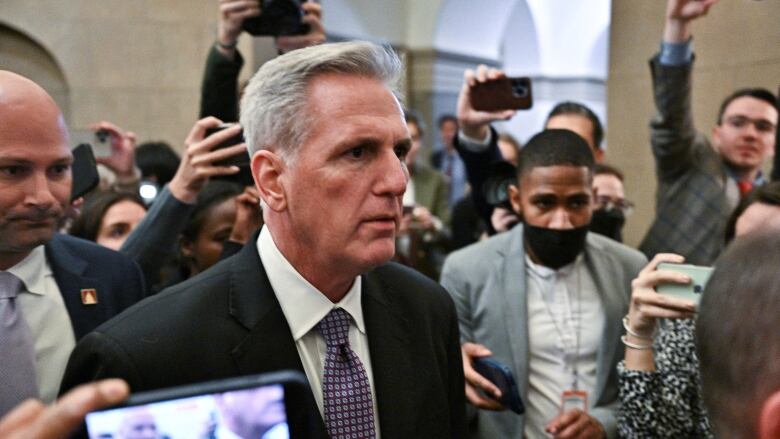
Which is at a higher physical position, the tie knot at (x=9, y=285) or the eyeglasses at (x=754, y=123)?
the eyeglasses at (x=754, y=123)

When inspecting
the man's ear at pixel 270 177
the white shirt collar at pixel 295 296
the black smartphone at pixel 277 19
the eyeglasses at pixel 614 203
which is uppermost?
the black smartphone at pixel 277 19

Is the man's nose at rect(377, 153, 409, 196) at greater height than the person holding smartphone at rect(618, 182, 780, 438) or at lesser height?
greater

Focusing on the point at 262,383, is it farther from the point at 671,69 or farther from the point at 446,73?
the point at 446,73

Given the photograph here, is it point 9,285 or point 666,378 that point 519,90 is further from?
point 9,285

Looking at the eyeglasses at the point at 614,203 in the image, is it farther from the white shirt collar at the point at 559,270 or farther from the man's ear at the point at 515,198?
the white shirt collar at the point at 559,270

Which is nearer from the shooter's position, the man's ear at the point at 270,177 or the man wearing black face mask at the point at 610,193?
the man's ear at the point at 270,177

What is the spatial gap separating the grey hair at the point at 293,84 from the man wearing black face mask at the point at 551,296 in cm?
116

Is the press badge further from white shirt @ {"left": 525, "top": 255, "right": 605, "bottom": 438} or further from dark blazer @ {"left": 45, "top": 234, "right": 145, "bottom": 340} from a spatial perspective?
dark blazer @ {"left": 45, "top": 234, "right": 145, "bottom": 340}

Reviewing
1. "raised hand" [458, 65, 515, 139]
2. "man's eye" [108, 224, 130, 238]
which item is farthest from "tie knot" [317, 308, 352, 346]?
"man's eye" [108, 224, 130, 238]

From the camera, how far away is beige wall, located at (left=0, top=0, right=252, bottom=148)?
6.54m

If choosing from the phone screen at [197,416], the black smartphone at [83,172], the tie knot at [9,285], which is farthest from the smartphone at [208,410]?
the black smartphone at [83,172]

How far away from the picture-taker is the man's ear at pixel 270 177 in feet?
5.65

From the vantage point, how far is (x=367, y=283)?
1919mm

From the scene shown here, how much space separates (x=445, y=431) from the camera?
1847mm
